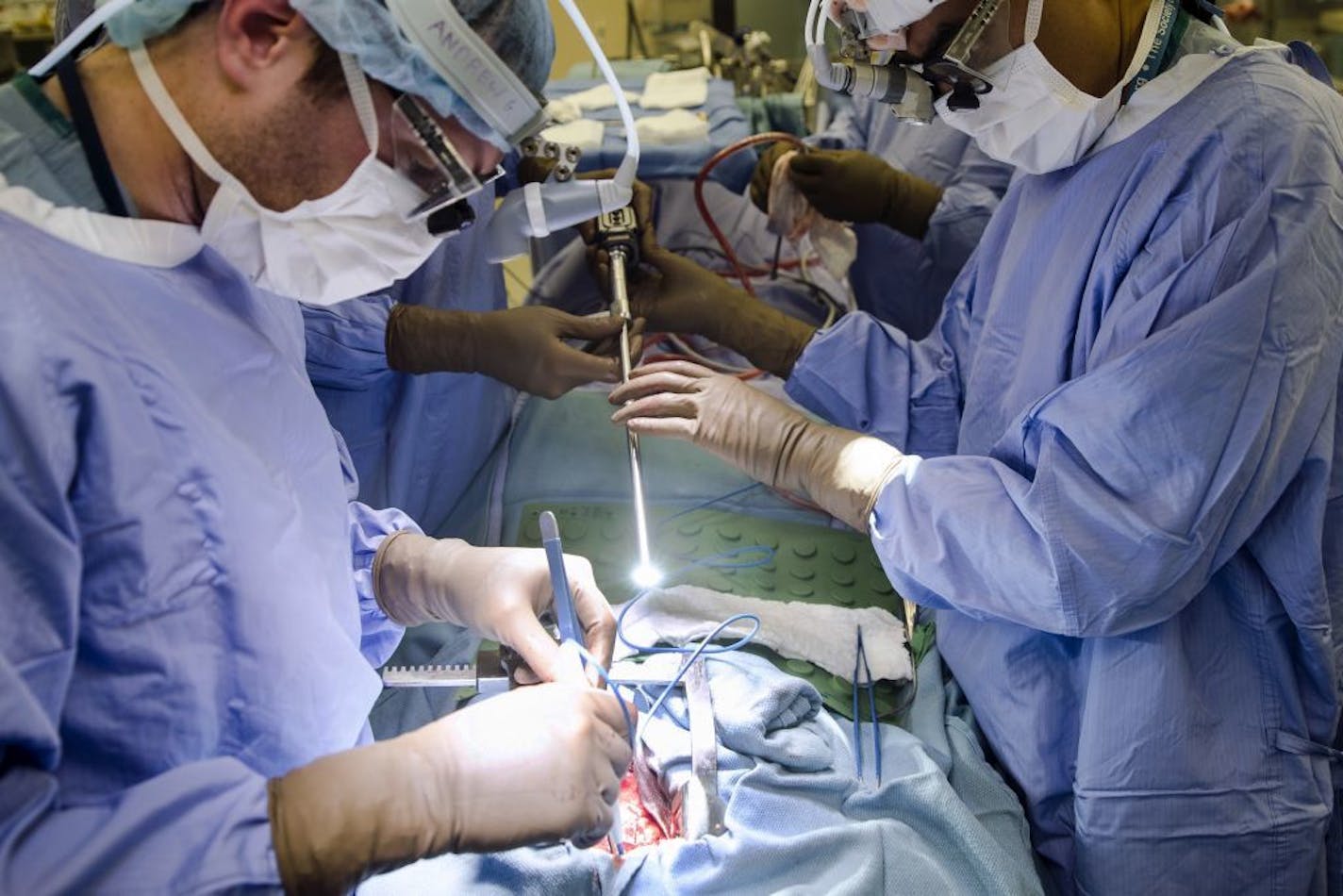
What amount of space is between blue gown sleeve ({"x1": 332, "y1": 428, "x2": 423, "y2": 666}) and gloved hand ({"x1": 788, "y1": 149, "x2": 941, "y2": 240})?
1620 millimetres

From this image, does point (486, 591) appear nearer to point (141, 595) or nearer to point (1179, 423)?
point (141, 595)

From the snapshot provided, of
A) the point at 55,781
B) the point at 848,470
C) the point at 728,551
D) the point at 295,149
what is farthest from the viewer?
the point at 728,551

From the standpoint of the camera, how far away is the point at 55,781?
0.77 metres

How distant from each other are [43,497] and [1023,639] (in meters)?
1.22

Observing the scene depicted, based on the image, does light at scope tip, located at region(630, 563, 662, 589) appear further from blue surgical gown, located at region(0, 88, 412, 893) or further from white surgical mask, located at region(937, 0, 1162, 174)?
white surgical mask, located at region(937, 0, 1162, 174)

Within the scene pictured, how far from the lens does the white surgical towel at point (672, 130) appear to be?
8.53ft

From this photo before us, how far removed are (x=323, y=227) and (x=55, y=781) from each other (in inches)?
23.4

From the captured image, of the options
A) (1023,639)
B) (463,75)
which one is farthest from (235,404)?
(1023,639)

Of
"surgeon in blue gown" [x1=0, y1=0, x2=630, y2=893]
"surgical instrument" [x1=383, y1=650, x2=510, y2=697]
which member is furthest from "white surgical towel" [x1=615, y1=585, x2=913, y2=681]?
"surgeon in blue gown" [x1=0, y1=0, x2=630, y2=893]

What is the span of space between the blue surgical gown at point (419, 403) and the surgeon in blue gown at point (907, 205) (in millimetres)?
956

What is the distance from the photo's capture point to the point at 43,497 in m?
0.76

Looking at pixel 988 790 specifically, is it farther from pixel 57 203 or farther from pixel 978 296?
pixel 57 203

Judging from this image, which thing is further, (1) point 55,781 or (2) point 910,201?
(2) point 910,201

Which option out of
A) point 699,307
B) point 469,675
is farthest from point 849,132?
point 469,675
